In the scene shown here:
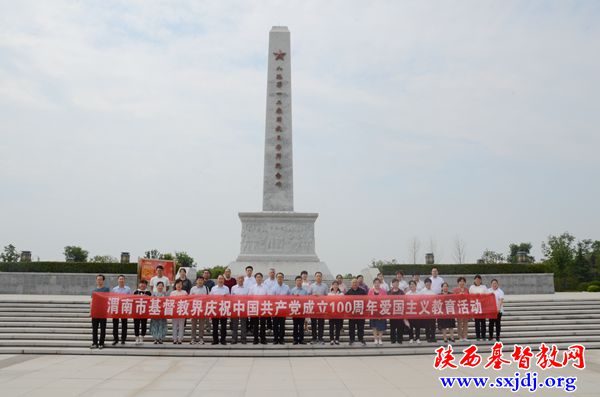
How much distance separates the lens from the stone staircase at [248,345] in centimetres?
841

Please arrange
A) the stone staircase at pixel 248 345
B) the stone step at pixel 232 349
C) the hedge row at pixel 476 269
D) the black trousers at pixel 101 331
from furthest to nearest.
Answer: the hedge row at pixel 476 269 → the black trousers at pixel 101 331 → the stone staircase at pixel 248 345 → the stone step at pixel 232 349

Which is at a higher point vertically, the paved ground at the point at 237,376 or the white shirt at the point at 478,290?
the white shirt at the point at 478,290

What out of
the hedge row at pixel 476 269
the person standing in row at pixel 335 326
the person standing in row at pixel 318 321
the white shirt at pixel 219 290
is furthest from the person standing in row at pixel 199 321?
the hedge row at pixel 476 269

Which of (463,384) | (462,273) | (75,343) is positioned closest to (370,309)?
(463,384)

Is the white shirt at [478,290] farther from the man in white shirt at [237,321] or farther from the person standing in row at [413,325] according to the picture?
the man in white shirt at [237,321]

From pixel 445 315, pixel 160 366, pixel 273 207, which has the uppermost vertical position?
pixel 273 207

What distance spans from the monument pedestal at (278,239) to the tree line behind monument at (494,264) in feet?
13.2

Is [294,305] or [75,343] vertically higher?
[294,305]

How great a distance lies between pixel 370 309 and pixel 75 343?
543cm

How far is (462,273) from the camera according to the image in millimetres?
18078

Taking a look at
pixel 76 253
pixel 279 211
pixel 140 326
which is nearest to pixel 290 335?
pixel 140 326

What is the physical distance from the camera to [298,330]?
8.88 metres

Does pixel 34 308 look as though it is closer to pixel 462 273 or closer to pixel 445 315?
pixel 445 315

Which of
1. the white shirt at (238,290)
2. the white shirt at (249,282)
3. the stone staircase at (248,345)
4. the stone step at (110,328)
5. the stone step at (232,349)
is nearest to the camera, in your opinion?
the stone step at (232,349)
